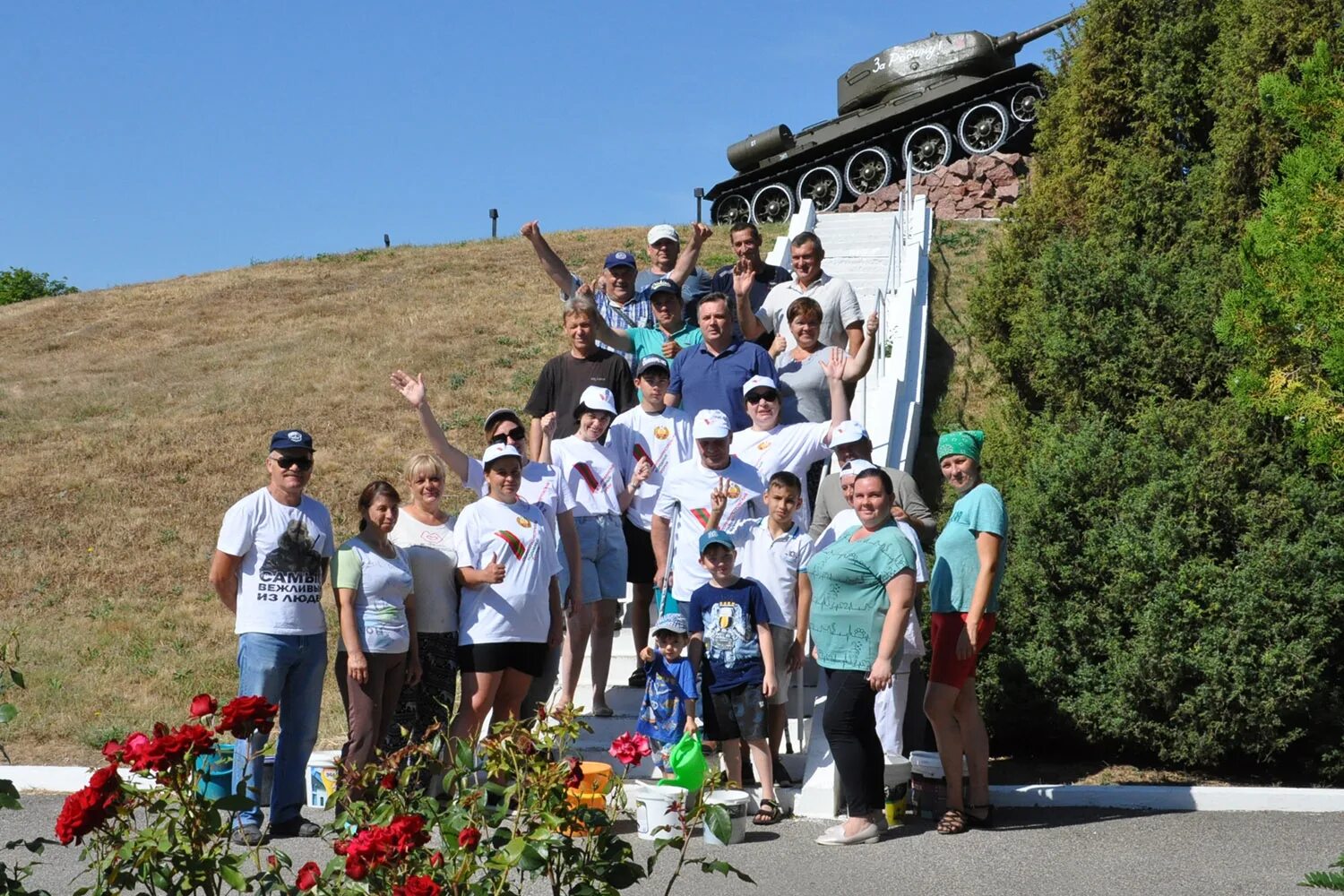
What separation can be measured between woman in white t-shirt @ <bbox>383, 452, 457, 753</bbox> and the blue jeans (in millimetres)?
386

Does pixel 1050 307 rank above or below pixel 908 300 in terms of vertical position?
below

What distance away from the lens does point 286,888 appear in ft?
9.36

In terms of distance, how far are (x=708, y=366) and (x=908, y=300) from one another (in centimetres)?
655

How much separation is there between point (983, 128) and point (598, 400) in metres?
19.3

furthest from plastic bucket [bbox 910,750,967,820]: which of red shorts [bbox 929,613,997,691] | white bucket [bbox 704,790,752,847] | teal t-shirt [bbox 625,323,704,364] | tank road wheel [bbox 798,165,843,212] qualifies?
tank road wheel [bbox 798,165,843,212]

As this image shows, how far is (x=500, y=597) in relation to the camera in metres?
5.84

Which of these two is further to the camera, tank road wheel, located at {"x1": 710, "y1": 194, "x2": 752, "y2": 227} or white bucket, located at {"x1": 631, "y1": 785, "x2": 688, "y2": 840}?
tank road wheel, located at {"x1": 710, "y1": 194, "x2": 752, "y2": 227}

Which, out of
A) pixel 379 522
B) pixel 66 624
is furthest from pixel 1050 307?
pixel 66 624

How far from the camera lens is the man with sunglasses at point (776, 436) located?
680 cm

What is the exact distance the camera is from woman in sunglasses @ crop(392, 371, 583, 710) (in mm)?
6266

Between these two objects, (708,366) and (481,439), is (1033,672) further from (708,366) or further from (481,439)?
(481,439)

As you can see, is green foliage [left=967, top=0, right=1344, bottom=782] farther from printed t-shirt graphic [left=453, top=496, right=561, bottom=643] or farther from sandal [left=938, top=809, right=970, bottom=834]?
printed t-shirt graphic [left=453, top=496, right=561, bottom=643]

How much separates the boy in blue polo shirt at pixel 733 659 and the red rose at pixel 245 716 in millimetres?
3018

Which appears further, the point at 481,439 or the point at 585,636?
the point at 481,439
